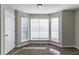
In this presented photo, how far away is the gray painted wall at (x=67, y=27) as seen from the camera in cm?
374

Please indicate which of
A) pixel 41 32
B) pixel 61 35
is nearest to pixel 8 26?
pixel 41 32

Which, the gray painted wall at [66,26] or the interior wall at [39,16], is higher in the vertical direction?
the interior wall at [39,16]

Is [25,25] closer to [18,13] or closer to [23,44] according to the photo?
[18,13]

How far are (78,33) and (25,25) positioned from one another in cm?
179

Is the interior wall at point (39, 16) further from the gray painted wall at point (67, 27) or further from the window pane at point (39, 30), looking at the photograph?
the gray painted wall at point (67, 27)

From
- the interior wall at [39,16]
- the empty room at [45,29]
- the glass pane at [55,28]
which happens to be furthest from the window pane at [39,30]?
the glass pane at [55,28]

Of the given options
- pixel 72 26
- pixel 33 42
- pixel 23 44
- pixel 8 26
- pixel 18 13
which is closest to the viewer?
pixel 8 26

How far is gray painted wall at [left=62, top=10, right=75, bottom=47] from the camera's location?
374 centimetres

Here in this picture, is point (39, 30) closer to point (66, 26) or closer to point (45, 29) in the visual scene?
point (45, 29)

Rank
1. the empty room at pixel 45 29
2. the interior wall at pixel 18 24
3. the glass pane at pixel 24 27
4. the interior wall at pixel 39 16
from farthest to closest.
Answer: the interior wall at pixel 39 16 → the glass pane at pixel 24 27 → the interior wall at pixel 18 24 → the empty room at pixel 45 29

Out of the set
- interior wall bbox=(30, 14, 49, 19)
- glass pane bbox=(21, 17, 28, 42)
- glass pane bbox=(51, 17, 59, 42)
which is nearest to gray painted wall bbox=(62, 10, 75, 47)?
glass pane bbox=(51, 17, 59, 42)

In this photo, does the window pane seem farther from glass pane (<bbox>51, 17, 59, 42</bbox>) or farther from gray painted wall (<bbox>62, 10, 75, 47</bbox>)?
Result: gray painted wall (<bbox>62, 10, 75, 47</bbox>)
